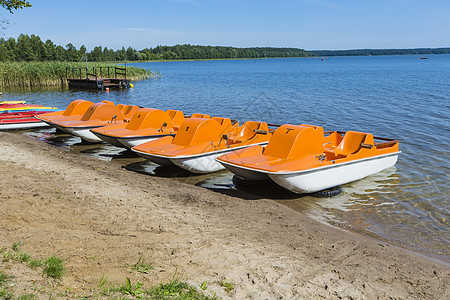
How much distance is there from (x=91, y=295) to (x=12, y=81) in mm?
43497

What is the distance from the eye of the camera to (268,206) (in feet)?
27.8

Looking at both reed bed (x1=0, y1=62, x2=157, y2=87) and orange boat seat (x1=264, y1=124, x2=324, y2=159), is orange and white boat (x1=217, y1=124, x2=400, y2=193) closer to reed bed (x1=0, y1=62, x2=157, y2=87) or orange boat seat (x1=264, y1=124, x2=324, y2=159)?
orange boat seat (x1=264, y1=124, x2=324, y2=159)

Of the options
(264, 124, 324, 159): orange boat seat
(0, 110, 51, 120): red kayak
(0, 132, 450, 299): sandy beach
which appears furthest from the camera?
(0, 110, 51, 120): red kayak

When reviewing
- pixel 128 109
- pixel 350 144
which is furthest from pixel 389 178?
pixel 128 109

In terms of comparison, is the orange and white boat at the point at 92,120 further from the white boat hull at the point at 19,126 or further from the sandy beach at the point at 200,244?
the sandy beach at the point at 200,244

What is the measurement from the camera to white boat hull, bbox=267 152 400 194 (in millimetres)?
8955

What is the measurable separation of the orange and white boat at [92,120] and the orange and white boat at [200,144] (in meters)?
3.90

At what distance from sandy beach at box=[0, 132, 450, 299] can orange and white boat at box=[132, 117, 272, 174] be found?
1914 millimetres

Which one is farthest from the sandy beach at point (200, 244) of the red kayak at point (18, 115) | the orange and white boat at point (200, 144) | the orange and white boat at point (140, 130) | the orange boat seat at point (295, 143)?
the red kayak at point (18, 115)

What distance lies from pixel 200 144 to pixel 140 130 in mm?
2715

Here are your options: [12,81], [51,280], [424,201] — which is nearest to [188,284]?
[51,280]

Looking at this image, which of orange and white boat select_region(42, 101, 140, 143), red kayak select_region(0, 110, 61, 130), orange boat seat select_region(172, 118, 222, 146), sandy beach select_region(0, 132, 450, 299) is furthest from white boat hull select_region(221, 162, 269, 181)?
red kayak select_region(0, 110, 61, 130)

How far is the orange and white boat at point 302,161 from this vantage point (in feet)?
29.7

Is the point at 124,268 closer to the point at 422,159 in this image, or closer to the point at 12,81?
the point at 422,159
